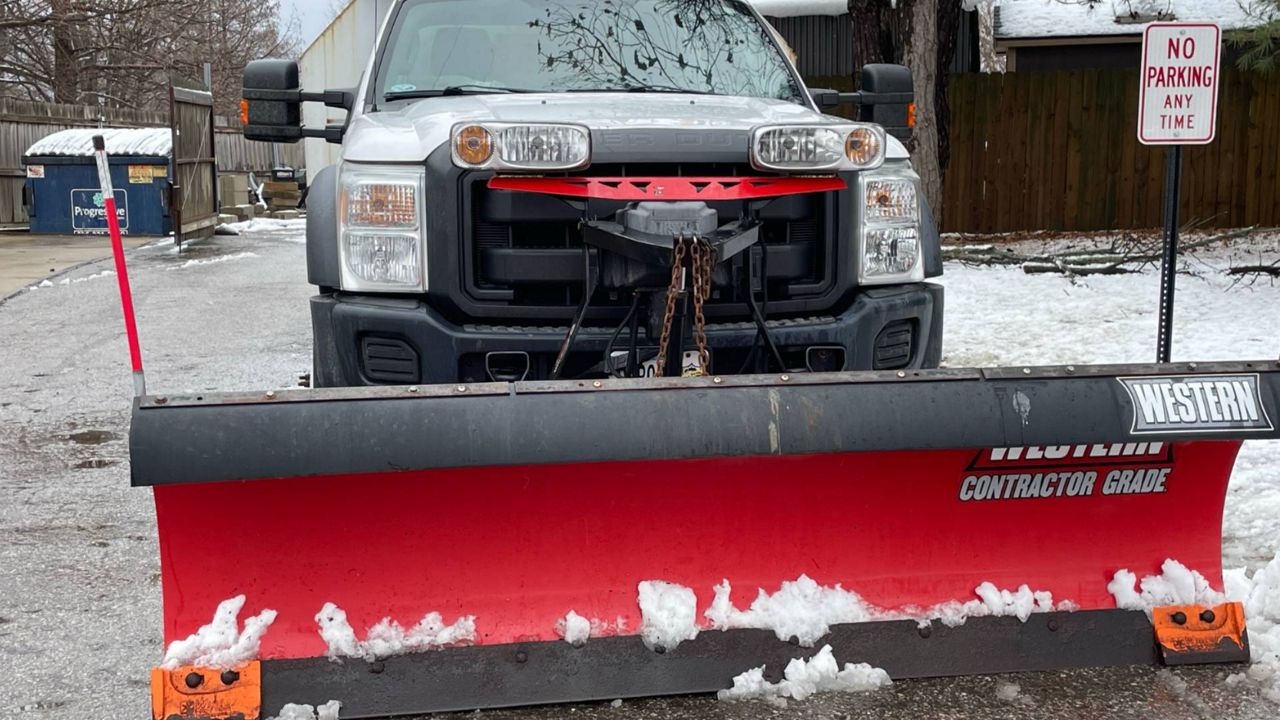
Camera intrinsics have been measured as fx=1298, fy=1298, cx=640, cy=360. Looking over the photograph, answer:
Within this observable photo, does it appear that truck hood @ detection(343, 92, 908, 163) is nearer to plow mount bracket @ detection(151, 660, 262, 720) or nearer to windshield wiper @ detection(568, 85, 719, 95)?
windshield wiper @ detection(568, 85, 719, 95)

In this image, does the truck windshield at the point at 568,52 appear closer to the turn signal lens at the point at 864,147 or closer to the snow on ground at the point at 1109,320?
the turn signal lens at the point at 864,147

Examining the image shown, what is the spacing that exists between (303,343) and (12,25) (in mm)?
17112

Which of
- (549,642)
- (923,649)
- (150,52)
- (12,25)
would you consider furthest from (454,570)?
(150,52)

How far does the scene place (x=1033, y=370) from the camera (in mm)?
3199

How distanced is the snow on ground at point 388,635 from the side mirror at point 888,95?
2.86 m

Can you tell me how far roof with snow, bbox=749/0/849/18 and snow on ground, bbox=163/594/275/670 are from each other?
17663 mm

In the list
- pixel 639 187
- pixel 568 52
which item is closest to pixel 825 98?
pixel 568 52

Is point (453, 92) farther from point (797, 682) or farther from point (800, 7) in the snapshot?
point (800, 7)

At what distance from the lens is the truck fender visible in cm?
387

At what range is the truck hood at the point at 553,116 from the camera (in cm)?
377

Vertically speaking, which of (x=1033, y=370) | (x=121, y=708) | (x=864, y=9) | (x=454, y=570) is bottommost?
(x=121, y=708)

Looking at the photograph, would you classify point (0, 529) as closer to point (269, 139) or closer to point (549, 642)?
point (269, 139)

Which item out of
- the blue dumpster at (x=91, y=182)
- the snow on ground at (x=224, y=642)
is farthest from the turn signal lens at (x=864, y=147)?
the blue dumpster at (x=91, y=182)

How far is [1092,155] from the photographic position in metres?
16.0
